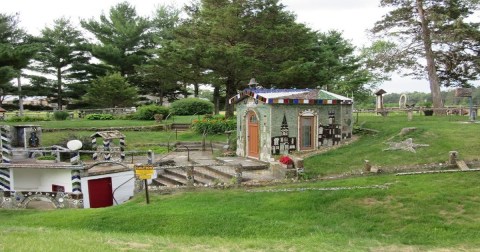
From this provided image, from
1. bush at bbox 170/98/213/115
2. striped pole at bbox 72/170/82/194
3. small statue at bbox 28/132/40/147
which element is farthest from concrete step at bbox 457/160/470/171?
bush at bbox 170/98/213/115

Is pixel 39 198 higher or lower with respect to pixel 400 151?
lower

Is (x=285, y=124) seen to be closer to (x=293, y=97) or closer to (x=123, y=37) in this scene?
(x=293, y=97)

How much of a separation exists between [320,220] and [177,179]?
787cm

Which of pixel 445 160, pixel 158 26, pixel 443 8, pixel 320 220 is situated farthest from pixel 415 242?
pixel 158 26

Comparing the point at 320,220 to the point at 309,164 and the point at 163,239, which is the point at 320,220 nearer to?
the point at 163,239

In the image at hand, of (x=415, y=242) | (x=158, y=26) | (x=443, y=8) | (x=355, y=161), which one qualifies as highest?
(x=158, y=26)

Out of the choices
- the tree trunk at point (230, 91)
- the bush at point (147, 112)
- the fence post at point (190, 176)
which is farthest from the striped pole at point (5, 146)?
the bush at point (147, 112)

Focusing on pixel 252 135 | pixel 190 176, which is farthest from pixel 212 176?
pixel 252 135

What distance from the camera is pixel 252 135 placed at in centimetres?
1991

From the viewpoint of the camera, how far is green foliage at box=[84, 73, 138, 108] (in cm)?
3875

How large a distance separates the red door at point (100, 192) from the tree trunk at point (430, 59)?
23.1 metres

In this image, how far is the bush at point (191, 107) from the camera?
3669 centimetres

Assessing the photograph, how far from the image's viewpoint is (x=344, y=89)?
45.6 m

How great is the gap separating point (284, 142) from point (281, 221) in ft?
25.8
